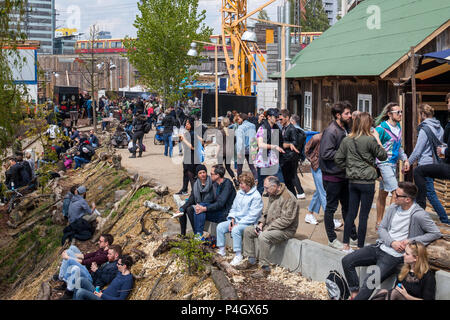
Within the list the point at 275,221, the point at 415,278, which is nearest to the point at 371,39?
the point at 275,221

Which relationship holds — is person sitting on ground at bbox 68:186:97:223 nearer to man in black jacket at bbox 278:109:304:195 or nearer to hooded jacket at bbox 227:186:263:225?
man in black jacket at bbox 278:109:304:195

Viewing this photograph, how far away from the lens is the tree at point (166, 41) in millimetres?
32500

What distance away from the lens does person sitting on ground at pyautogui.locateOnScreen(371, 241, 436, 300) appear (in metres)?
5.94

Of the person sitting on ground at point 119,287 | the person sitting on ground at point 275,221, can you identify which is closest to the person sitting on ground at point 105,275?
the person sitting on ground at point 119,287

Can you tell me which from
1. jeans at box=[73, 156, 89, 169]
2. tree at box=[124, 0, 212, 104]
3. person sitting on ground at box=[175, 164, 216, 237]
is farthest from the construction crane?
person sitting on ground at box=[175, 164, 216, 237]

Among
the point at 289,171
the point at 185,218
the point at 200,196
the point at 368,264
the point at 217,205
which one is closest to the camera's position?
the point at 368,264

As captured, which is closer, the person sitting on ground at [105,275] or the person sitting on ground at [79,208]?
the person sitting on ground at [105,275]

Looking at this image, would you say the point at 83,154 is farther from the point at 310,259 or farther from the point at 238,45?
the point at 310,259

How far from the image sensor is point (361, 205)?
7.53 m

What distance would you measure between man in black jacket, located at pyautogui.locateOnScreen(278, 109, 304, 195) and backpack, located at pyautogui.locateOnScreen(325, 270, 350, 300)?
3477mm

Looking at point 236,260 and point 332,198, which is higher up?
point 332,198

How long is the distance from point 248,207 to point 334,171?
1469 millimetres

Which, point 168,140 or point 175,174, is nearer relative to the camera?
point 175,174

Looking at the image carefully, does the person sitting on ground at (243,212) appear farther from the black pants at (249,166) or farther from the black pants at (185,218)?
the black pants at (249,166)
